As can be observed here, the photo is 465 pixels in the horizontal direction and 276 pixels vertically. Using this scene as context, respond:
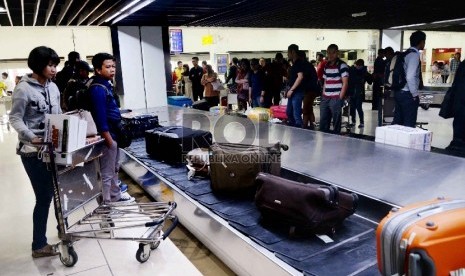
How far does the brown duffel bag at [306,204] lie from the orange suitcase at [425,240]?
35.2 inches

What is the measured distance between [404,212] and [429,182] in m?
1.76

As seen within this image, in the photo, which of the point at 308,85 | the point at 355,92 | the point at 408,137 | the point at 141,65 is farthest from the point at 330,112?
the point at 141,65

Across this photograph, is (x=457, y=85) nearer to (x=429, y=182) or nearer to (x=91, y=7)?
(x=429, y=182)

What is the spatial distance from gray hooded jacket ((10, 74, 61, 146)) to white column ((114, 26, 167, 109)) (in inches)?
259

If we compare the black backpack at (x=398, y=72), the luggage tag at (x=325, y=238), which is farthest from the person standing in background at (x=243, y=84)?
the luggage tag at (x=325, y=238)

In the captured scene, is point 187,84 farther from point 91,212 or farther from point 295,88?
point 91,212

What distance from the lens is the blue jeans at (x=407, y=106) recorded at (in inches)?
187

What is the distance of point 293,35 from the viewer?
2288 cm

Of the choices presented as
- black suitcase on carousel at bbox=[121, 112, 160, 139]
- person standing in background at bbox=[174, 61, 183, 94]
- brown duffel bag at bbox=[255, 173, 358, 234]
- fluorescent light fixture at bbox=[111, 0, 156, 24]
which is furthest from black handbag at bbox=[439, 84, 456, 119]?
person standing in background at bbox=[174, 61, 183, 94]

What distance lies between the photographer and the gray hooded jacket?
→ 2674 mm

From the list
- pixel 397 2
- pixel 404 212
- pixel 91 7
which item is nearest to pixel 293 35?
pixel 397 2

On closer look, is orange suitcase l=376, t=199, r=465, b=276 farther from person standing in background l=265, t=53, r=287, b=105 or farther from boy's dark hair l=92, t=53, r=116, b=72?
person standing in background l=265, t=53, r=287, b=105

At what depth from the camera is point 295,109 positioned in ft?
22.4

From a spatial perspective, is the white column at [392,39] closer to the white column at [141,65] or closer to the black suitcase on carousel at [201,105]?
the black suitcase on carousel at [201,105]
